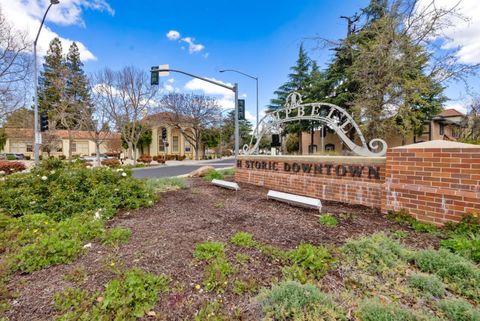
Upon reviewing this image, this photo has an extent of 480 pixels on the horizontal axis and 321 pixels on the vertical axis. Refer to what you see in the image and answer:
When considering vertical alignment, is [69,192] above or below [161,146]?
below

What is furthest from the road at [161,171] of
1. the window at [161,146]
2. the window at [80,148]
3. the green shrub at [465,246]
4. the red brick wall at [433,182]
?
the window at [80,148]

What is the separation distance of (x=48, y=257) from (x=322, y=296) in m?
3.32

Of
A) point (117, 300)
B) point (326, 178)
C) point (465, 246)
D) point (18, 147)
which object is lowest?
point (117, 300)

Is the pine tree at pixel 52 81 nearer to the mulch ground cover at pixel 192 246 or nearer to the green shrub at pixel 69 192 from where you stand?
the green shrub at pixel 69 192

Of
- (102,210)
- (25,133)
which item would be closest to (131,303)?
(102,210)

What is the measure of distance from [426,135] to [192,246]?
29.5 meters

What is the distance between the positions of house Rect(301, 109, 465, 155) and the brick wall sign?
46.8ft

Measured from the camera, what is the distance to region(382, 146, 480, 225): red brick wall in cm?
353

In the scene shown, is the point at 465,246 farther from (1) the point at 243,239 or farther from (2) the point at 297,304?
(1) the point at 243,239

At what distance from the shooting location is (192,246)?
10.5ft

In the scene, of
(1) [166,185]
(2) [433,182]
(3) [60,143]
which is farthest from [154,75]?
(3) [60,143]

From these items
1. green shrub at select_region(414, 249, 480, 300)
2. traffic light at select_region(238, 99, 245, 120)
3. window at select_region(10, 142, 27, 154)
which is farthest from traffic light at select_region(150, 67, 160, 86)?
window at select_region(10, 142, 27, 154)

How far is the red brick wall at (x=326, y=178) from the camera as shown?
4.96 m

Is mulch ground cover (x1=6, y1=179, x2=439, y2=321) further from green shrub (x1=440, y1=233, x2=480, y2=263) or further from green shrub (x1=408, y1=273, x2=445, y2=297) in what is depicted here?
green shrub (x1=408, y1=273, x2=445, y2=297)
